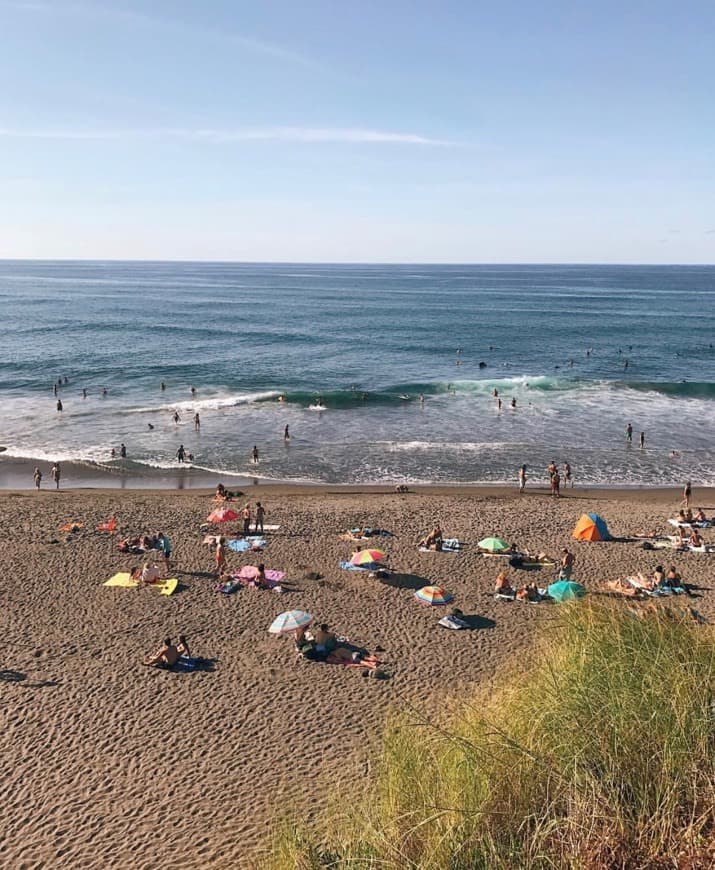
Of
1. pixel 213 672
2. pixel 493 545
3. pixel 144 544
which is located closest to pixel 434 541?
pixel 493 545

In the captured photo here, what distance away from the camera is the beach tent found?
2161cm

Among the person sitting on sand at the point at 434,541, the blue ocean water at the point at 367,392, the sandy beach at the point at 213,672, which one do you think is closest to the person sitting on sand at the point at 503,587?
the sandy beach at the point at 213,672

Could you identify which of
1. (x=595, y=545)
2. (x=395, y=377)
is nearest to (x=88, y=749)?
(x=595, y=545)

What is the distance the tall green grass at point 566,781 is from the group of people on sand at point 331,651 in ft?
20.5

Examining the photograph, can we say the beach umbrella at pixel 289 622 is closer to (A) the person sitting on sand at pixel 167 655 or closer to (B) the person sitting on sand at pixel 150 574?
(A) the person sitting on sand at pixel 167 655

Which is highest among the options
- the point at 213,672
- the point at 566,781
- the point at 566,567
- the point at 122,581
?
the point at 566,781

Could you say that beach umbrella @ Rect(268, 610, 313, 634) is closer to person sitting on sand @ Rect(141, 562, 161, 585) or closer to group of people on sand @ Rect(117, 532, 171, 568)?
person sitting on sand @ Rect(141, 562, 161, 585)

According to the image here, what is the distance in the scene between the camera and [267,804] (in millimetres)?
10062

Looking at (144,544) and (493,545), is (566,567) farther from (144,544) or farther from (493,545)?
(144,544)

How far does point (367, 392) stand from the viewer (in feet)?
160

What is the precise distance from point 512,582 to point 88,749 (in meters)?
11.9

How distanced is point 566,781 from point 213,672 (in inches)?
373

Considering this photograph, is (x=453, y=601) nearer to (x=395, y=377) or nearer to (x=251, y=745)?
(x=251, y=745)

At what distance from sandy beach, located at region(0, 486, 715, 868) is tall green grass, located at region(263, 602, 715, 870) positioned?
359cm
